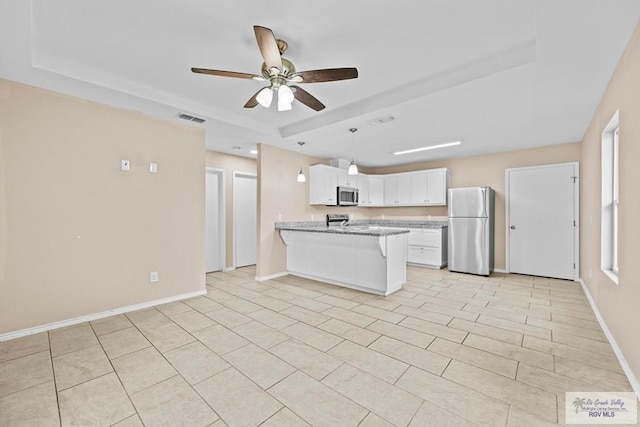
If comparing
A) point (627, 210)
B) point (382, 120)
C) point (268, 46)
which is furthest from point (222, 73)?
point (627, 210)

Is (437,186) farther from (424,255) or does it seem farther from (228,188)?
(228,188)

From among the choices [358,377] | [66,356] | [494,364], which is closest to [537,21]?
[494,364]

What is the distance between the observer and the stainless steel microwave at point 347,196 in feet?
19.2

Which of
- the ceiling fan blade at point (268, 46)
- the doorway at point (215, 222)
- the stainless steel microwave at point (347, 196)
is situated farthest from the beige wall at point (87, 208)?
the stainless steel microwave at point (347, 196)

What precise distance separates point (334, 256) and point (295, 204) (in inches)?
58.4

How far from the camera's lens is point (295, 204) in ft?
17.7

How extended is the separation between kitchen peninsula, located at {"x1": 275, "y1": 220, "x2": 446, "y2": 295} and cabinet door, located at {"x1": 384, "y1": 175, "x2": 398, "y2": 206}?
234cm

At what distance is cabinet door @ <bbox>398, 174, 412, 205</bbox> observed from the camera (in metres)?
6.48

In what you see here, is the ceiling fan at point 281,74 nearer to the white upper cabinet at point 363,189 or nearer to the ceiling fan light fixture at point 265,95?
the ceiling fan light fixture at point 265,95

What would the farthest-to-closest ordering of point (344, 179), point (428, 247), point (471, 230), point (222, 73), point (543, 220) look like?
point (344, 179)
point (428, 247)
point (471, 230)
point (543, 220)
point (222, 73)

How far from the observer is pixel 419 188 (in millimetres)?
6297

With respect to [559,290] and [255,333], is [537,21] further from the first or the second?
[559,290]

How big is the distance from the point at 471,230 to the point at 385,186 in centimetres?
236

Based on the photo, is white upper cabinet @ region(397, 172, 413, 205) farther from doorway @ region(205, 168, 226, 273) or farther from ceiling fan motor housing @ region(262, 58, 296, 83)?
ceiling fan motor housing @ region(262, 58, 296, 83)
